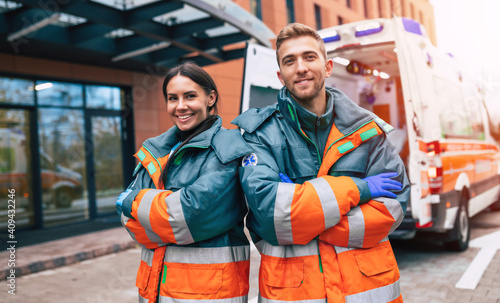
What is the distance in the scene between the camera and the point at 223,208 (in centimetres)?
172

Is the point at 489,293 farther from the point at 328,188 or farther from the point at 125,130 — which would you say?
the point at 125,130

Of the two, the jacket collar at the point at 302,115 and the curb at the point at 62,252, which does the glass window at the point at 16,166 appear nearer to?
the curb at the point at 62,252

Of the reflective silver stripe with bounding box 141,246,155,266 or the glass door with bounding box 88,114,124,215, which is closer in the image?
the reflective silver stripe with bounding box 141,246,155,266

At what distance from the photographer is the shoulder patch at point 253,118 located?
180cm

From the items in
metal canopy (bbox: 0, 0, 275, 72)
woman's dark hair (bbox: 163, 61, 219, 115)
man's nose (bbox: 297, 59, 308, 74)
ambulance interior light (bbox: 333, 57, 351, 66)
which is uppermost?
metal canopy (bbox: 0, 0, 275, 72)

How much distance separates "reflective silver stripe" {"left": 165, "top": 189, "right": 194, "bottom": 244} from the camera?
1.64 m

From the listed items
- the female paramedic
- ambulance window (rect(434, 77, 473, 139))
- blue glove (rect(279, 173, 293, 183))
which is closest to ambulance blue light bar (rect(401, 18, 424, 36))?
ambulance window (rect(434, 77, 473, 139))

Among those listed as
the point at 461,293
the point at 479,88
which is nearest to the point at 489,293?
the point at 461,293

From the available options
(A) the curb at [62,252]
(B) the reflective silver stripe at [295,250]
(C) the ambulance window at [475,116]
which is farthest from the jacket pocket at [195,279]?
(C) the ambulance window at [475,116]

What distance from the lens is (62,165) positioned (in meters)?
8.38

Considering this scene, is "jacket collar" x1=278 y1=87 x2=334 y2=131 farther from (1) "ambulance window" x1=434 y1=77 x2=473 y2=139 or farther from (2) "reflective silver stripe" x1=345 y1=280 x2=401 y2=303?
(1) "ambulance window" x1=434 y1=77 x2=473 y2=139

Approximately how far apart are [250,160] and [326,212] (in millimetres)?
400

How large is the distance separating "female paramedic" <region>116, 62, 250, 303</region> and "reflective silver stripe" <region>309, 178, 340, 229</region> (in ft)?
1.29

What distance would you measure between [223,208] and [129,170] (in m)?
8.23
